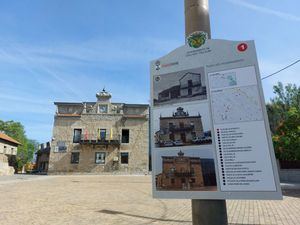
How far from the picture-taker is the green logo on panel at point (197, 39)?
9.56 feet

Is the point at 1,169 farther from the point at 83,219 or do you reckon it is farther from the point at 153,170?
the point at 153,170

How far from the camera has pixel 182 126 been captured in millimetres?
2734

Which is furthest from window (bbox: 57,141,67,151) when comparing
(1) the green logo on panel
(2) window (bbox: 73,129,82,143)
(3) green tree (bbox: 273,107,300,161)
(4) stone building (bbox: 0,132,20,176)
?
(1) the green logo on panel

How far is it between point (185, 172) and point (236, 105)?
35.0 inches

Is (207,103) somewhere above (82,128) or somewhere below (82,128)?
below

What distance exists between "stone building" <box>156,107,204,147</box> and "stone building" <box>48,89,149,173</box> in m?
30.1

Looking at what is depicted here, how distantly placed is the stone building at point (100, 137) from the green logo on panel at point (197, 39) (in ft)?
98.8

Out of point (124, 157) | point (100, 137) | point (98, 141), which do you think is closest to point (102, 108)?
point (100, 137)

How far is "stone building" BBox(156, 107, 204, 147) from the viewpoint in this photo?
2.67 m

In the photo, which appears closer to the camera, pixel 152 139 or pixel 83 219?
pixel 152 139

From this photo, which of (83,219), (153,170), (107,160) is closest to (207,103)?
(153,170)

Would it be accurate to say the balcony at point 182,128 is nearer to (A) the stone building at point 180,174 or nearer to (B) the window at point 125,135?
(A) the stone building at point 180,174

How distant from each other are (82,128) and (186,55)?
32.1 m

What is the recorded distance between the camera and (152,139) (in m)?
2.84
